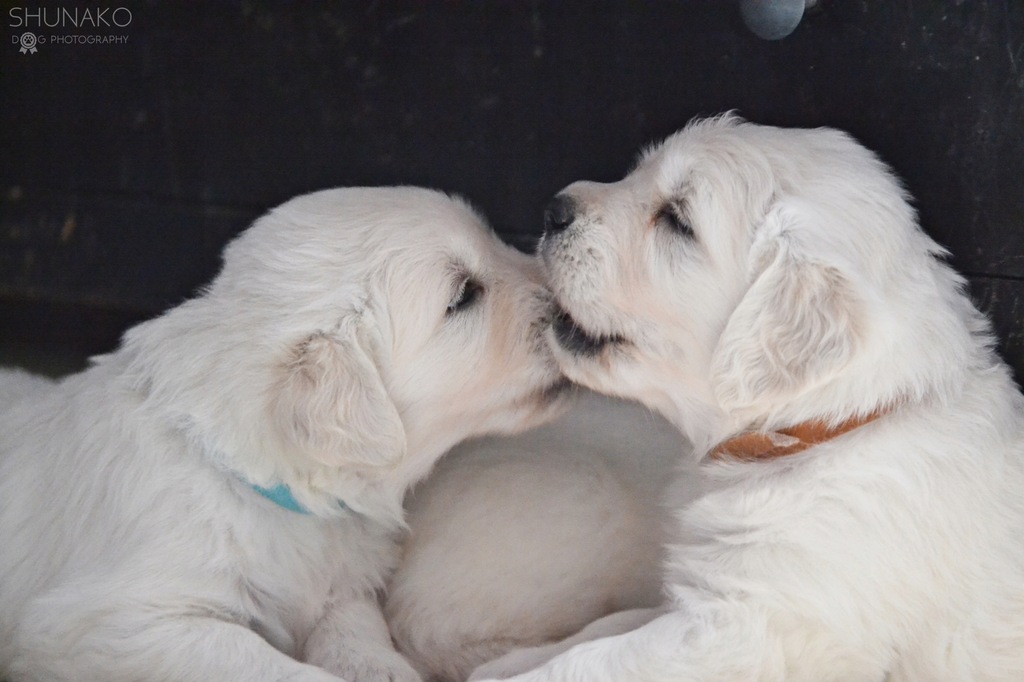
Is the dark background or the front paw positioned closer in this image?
the front paw

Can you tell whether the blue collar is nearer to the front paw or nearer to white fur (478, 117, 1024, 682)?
the front paw

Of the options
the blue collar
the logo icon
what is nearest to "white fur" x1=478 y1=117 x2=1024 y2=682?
the blue collar

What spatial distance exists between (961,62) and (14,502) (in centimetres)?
315

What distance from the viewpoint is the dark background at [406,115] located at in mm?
3639

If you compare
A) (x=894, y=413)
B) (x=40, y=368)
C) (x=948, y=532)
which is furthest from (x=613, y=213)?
(x=40, y=368)

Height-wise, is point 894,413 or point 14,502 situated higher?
point 894,413

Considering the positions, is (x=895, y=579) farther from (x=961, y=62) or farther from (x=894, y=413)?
(x=961, y=62)

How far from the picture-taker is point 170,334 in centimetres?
309

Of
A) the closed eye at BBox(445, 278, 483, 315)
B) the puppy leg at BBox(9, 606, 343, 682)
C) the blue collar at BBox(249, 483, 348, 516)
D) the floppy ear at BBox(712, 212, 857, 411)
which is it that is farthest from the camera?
the closed eye at BBox(445, 278, 483, 315)

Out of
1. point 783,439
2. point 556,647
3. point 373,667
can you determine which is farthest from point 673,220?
point 373,667

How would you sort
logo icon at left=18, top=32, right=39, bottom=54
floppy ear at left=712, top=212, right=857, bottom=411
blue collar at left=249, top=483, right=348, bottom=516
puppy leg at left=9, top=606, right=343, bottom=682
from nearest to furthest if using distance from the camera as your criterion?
1. floppy ear at left=712, top=212, right=857, bottom=411
2. puppy leg at left=9, top=606, right=343, bottom=682
3. blue collar at left=249, top=483, right=348, bottom=516
4. logo icon at left=18, top=32, right=39, bottom=54

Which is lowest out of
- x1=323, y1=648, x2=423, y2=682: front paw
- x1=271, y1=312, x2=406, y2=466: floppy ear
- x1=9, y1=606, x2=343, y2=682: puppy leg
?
x1=323, y1=648, x2=423, y2=682: front paw

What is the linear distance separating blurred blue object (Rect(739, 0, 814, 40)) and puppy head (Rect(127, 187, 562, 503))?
1253mm

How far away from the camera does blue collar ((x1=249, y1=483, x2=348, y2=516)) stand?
296 centimetres
